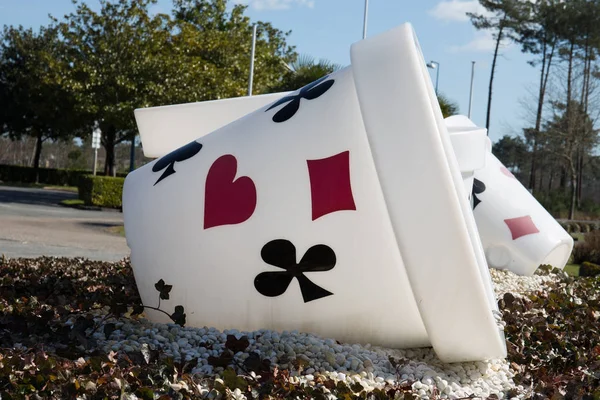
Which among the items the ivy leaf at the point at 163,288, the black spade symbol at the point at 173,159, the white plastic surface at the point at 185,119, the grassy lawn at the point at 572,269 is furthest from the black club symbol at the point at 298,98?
the grassy lawn at the point at 572,269

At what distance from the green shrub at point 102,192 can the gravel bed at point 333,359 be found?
22.4m

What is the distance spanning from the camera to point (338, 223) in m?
4.08

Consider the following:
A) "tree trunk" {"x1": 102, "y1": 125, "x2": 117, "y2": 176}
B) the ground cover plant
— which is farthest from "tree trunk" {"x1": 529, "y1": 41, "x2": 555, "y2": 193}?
the ground cover plant

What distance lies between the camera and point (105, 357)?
3445 millimetres

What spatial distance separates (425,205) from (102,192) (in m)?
23.7

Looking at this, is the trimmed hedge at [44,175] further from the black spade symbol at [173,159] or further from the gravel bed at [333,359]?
the gravel bed at [333,359]

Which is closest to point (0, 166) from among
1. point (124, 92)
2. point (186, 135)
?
point (124, 92)

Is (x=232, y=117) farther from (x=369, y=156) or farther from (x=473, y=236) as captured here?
(x=473, y=236)

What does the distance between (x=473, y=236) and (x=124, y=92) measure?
24769 mm

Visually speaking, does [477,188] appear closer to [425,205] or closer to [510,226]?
[510,226]

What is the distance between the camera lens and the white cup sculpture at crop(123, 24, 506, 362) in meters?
3.69

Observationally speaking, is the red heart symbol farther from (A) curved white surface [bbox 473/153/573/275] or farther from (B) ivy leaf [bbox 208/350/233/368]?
(A) curved white surface [bbox 473/153/573/275]

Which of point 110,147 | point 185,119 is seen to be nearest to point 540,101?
point 110,147

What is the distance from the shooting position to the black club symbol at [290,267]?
412 centimetres
